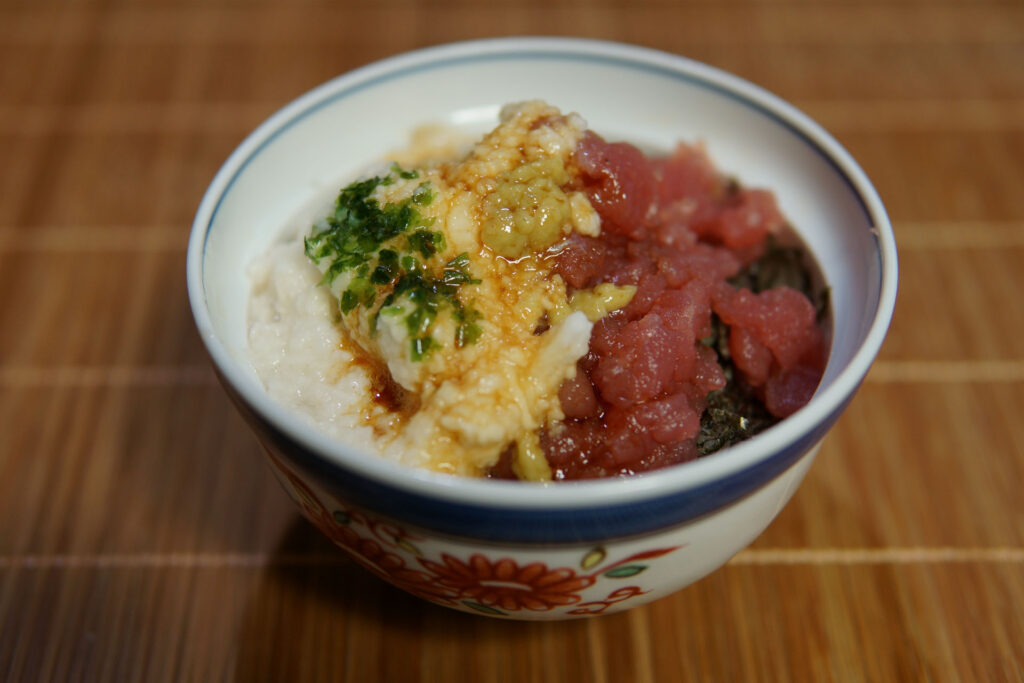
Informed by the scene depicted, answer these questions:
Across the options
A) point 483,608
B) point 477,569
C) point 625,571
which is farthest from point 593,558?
point 483,608

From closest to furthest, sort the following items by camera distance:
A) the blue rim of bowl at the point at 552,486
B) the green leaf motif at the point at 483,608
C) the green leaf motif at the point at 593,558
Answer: the blue rim of bowl at the point at 552,486 < the green leaf motif at the point at 593,558 < the green leaf motif at the point at 483,608

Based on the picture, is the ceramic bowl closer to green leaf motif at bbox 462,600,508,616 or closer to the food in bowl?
green leaf motif at bbox 462,600,508,616

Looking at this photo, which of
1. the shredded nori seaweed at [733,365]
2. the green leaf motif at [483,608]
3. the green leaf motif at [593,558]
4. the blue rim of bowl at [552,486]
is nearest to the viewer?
the blue rim of bowl at [552,486]

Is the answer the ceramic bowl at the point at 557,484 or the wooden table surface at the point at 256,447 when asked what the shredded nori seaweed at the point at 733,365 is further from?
the wooden table surface at the point at 256,447

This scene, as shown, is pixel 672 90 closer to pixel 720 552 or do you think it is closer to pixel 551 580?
pixel 720 552

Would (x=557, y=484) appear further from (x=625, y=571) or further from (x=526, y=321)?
(x=526, y=321)

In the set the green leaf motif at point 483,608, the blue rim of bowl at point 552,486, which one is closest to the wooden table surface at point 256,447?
the green leaf motif at point 483,608

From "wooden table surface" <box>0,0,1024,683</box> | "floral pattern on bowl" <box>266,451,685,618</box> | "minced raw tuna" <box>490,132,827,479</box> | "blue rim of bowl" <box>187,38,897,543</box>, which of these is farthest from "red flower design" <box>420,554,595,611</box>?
"wooden table surface" <box>0,0,1024,683</box>
